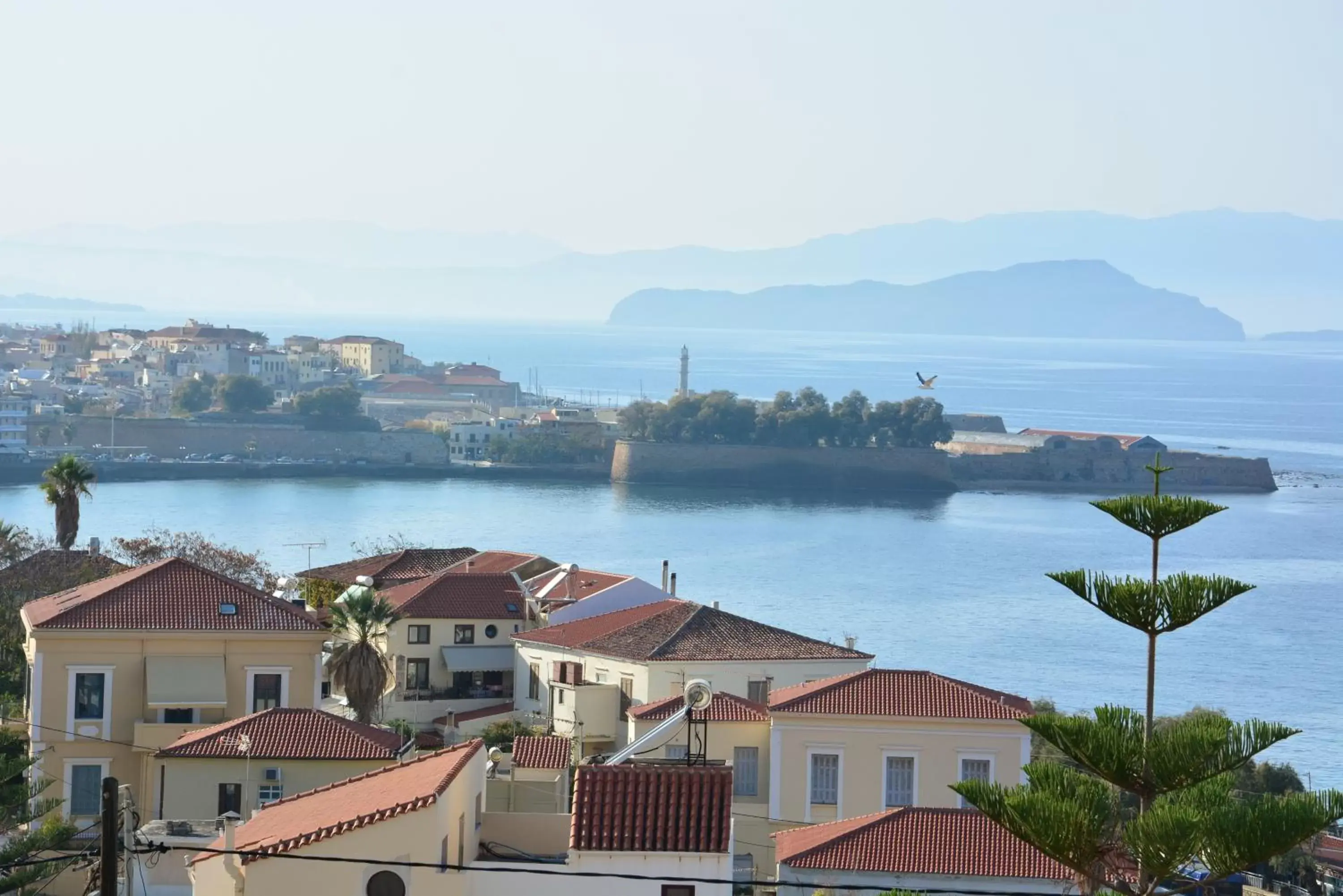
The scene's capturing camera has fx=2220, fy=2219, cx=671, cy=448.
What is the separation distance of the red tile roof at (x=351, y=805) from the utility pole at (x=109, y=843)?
2.23 m

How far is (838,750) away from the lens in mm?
13344

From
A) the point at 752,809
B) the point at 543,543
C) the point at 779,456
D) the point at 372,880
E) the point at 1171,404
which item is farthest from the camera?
the point at 1171,404

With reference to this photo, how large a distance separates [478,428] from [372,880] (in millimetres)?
81969

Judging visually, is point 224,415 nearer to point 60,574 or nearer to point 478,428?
point 478,428

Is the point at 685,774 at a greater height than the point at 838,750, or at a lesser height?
greater

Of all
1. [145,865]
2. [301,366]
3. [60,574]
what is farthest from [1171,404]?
[145,865]

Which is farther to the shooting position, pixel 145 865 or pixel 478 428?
pixel 478 428

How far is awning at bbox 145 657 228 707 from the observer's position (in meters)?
13.9

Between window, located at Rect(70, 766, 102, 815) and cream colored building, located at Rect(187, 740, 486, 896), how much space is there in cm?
593

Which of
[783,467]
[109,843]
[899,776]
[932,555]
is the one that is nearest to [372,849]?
Answer: [109,843]

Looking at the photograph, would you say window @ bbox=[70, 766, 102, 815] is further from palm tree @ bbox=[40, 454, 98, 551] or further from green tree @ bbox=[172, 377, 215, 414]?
green tree @ bbox=[172, 377, 215, 414]

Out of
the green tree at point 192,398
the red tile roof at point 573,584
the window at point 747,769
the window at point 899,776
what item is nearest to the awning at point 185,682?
the window at point 747,769

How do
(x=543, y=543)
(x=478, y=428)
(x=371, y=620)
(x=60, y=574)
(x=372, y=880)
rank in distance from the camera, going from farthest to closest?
(x=478, y=428) < (x=543, y=543) < (x=60, y=574) < (x=371, y=620) < (x=372, y=880)

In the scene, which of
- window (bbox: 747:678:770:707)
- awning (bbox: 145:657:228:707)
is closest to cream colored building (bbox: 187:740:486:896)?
awning (bbox: 145:657:228:707)
